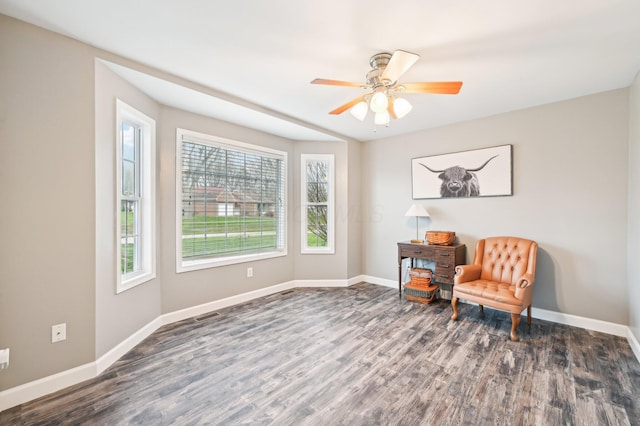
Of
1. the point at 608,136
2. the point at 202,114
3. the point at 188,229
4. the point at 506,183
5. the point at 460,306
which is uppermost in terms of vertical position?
the point at 202,114

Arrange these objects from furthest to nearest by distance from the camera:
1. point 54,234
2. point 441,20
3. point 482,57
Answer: point 482,57, point 54,234, point 441,20

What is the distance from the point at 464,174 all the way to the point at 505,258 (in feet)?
3.98

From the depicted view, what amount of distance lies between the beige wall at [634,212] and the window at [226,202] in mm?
3951

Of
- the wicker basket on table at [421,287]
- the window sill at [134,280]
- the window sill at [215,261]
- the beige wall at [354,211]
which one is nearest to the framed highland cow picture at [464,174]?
the beige wall at [354,211]

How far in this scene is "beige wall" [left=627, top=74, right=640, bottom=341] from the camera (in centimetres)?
249

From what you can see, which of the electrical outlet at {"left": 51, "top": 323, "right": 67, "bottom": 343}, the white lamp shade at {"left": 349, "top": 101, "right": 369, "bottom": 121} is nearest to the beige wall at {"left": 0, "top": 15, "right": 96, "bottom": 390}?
the electrical outlet at {"left": 51, "top": 323, "right": 67, "bottom": 343}

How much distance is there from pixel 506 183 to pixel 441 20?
245cm

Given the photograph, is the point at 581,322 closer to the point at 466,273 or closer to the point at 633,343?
the point at 633,343

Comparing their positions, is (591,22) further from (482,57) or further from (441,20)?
(441,20)

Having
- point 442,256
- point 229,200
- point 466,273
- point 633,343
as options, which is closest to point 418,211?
point 442,256

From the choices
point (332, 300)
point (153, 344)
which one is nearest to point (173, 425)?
point (153, 344)

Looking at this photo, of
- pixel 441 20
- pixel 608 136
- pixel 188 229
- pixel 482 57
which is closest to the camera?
pixel 441 20

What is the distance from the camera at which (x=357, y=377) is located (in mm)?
2154

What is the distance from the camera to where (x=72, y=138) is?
6.74 ft
